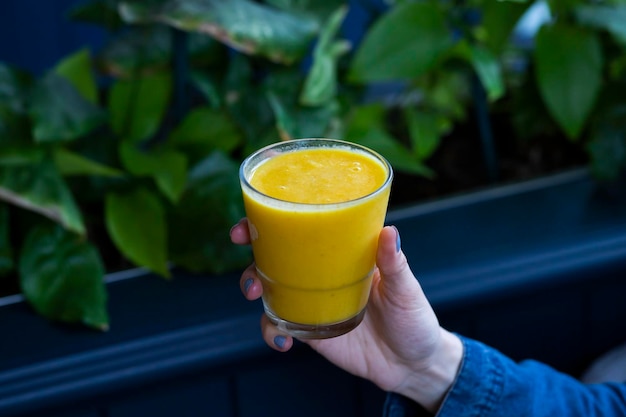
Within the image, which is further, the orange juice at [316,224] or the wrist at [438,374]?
the wrist at [438,374]

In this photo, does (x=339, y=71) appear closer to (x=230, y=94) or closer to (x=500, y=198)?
(x=230, y=94)

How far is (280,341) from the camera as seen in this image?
2.85 ft

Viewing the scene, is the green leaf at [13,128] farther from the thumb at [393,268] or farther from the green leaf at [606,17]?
the green leaf at [606,17]

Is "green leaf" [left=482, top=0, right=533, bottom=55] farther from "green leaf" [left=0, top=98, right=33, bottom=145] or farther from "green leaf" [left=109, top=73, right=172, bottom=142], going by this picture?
"green leaf" [left=0, top=98, right=33, bottom=145]

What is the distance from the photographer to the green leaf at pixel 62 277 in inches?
45.1

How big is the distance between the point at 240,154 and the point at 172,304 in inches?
14.0

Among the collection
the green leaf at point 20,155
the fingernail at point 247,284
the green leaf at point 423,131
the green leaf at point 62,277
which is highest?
the fingernail at point 247,284

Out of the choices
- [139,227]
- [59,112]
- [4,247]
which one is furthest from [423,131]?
[4,247]

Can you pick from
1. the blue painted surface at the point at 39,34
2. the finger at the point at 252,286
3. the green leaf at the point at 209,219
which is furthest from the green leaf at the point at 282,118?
the blue painted surface at the point at 39,34

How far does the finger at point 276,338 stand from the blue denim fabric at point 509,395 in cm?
24

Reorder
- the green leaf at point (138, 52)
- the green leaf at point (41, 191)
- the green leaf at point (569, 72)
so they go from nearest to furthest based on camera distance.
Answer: the green leaf at point (41, 191), the green leaf at point (138, 52), the green leaf at point (569, 72)

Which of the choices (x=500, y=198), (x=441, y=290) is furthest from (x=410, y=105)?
(x=441, y=290)

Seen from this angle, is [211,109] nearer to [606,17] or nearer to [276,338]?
[276,338]

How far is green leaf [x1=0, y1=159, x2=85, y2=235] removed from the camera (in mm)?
1125
